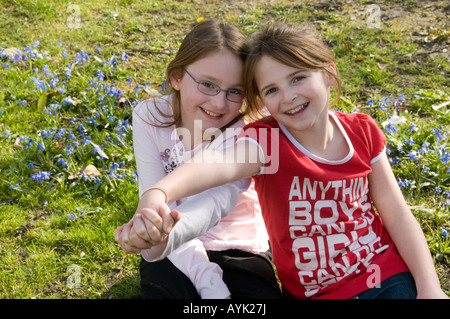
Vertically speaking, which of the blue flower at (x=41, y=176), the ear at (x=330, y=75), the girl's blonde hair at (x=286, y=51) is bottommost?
the blue flower at (x=41, y=176)

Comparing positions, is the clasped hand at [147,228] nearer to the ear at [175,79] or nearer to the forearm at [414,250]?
the ear at [175,79]

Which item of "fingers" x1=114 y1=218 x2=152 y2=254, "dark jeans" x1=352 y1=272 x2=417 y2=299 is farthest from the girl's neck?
"fingers" x1=114 y1=218 x2=152 y2=254

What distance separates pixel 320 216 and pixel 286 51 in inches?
32.9

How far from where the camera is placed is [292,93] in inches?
95.8

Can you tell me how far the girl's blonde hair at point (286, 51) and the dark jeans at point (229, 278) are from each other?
86 cm

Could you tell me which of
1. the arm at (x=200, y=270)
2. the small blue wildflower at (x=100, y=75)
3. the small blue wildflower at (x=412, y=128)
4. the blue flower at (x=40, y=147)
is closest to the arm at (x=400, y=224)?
the arm at (x=200, y=270)

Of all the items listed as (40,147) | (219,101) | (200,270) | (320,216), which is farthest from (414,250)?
(40,147)

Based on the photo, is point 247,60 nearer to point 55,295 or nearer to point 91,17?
point 55,295

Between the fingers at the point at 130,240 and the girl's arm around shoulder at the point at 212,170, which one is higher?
the girl's arm around shoulder at the point at 212,170

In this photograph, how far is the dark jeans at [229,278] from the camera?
2.64m

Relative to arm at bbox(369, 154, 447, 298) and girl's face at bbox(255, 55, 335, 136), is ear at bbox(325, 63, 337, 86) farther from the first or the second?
arm at bbox(369, 154, 447, 298)

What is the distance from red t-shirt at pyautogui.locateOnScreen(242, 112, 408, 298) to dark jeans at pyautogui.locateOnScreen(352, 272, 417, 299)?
0.03 m

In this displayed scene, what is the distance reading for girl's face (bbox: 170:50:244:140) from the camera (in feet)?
8.73

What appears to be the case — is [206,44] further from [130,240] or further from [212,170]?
[130,240]
